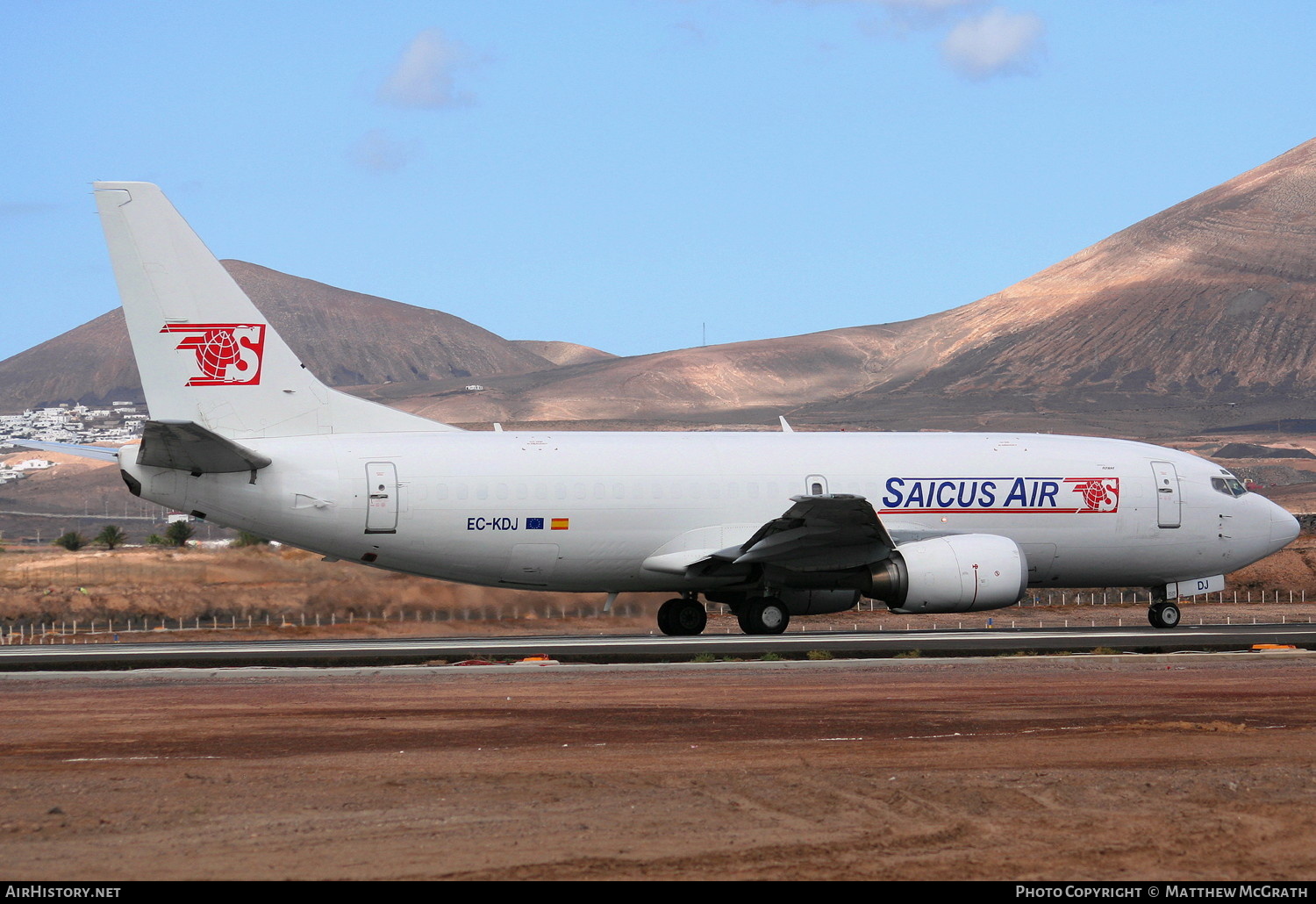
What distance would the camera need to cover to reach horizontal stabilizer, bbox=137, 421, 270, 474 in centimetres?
2288

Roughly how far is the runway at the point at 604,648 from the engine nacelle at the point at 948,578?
25.4 inches

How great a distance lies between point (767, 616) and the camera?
27.0 metres

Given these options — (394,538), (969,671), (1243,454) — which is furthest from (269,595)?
(1243,454)

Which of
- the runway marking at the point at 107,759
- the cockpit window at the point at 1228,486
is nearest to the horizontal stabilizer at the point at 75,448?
the runway marking at the point at 107,759

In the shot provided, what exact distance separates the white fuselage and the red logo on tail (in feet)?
4.09

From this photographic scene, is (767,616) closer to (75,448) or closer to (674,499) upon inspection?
(674,499)

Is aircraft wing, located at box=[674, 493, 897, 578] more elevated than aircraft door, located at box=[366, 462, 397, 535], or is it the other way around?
aircraft door, located at box=[366, 462, 397, 535]

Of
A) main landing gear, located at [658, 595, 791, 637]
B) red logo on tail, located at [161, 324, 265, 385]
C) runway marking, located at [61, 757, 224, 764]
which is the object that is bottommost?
runway marking, located at [61, 757, 224, 764]

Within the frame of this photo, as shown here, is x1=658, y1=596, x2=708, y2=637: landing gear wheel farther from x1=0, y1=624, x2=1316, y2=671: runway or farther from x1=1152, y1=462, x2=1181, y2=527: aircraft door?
x1=1152, y1=462, x2=1181, y2=527: aircraft door

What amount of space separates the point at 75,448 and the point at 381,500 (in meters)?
5.40

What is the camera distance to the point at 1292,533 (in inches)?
1189

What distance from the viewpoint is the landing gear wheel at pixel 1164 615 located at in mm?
28953

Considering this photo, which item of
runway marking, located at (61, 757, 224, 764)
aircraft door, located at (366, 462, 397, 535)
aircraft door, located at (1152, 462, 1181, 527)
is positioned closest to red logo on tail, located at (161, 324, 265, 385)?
aircraft door, located at (366, 462, 397, 535)

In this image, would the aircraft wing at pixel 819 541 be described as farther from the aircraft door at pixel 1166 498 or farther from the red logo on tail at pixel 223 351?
the red logo on tail at pixel 223 351
